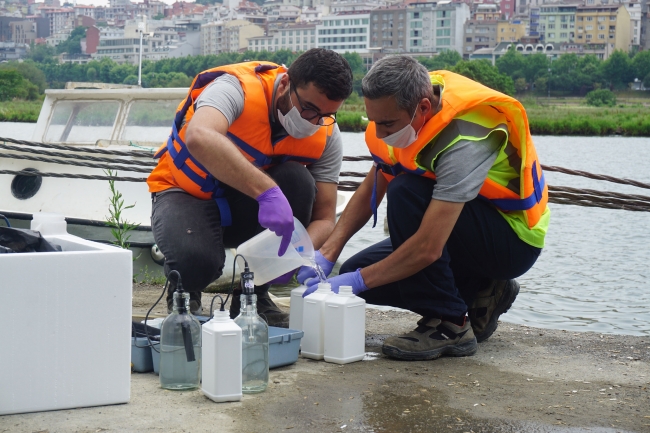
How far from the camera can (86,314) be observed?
242cm

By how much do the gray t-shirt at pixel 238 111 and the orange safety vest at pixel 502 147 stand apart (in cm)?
45

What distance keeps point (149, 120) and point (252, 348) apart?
532cm

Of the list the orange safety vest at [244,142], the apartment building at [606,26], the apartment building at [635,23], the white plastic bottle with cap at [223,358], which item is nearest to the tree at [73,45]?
the apartment building at [606,26]

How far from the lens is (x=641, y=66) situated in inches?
3425

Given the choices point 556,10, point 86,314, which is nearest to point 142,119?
point 86,314

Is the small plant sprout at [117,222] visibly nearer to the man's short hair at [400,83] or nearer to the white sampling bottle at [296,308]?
the white sampling bottle at [296,308]

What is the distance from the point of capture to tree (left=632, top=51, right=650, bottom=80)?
86.3m

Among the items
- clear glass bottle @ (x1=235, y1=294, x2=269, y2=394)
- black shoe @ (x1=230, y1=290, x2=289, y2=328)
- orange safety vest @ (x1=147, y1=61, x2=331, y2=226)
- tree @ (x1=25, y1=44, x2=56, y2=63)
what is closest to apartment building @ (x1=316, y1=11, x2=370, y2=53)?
tree @ (x1=25, y1=44, x2=56, y2=63)

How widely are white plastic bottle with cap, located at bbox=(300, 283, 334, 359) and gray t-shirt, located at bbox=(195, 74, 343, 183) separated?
2.43 ft

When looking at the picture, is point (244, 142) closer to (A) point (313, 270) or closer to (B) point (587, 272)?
(A) point (313, 270)

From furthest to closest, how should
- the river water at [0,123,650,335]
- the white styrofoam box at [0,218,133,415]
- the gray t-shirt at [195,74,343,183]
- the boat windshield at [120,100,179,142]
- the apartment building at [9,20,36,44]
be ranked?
the apartment building at [9,20,36,44], the boat windshield at [120,100,179,142], the river water at [0,123,650,335], the gray t-shirt at [195,74,343,183], the white styrofoam box at [0,218,133,415]

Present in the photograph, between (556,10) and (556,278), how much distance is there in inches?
5240

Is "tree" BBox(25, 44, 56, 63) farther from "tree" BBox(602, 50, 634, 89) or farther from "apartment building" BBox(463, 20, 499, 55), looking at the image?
"apartment building" BBox(463, 20, 499, 55)

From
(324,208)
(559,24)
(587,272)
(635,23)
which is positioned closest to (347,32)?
(559,24)
